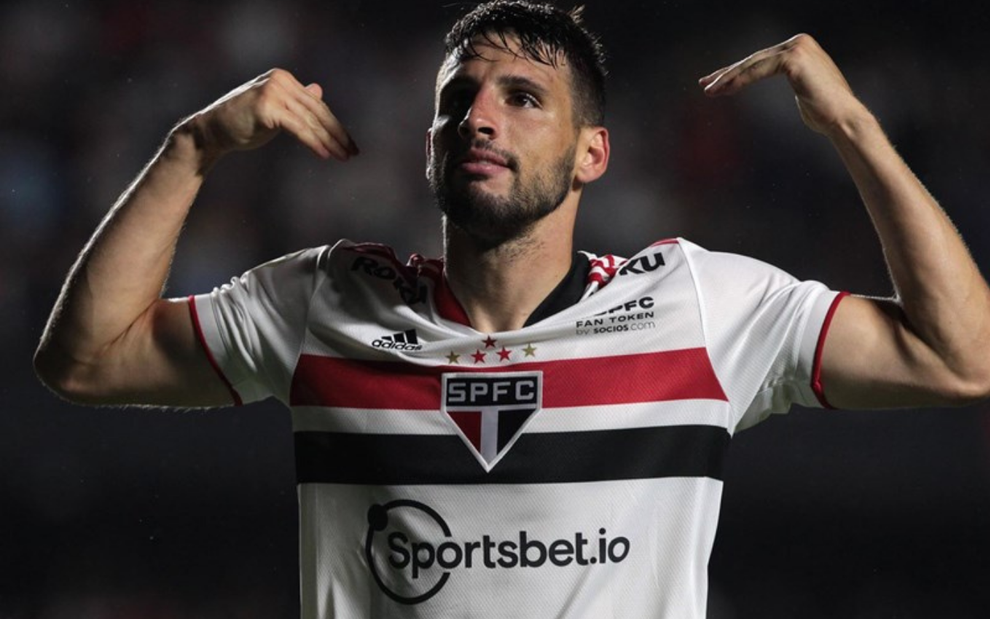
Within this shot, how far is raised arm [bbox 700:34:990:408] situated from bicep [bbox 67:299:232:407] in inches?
35.9

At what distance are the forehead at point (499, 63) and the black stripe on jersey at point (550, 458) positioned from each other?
0.56 m

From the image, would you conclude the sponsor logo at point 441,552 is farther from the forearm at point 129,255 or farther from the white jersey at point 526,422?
the forearm at point 129,255

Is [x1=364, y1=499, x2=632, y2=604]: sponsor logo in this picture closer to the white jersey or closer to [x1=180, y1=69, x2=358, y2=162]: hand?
the white jersey

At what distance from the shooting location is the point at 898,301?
193cm

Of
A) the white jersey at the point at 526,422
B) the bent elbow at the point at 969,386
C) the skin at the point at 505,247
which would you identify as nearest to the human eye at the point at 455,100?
the skin at the point at 505,247

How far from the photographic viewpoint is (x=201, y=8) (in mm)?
5543

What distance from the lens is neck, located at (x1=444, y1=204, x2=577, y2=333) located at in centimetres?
208

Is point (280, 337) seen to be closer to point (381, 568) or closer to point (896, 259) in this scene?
point (381, 568)

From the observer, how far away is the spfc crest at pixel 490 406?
6.46 feet

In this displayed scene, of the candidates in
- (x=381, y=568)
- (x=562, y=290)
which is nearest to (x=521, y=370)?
(x=562, y=290)

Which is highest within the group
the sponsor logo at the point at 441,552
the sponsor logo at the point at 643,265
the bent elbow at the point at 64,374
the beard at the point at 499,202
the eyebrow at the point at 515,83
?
the eyebrow at the point at 515,83

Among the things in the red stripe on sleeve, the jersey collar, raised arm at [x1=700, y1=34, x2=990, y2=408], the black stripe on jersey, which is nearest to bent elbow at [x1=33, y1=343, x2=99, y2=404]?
the red stripe on sleeve

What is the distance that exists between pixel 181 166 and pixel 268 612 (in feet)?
8.02

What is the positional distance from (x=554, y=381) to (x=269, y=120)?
59 cm
